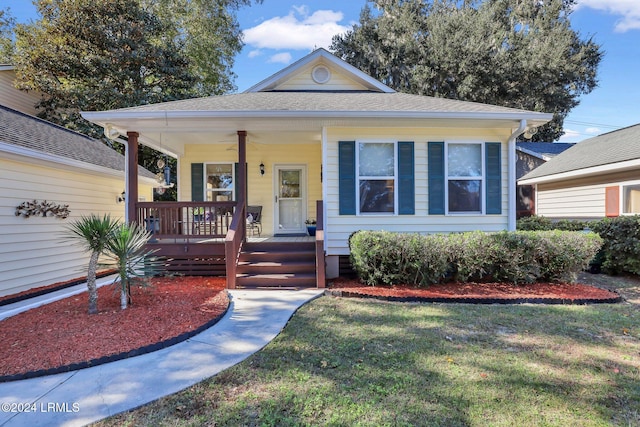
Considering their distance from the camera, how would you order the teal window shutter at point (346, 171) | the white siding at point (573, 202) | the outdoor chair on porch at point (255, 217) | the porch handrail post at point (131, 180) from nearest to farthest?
the porch handrail post at point (131, 180), the teal window shutter at point (346, 171), the outdoor chair on porch at point (255, 217), the white siding at point (573, 202)

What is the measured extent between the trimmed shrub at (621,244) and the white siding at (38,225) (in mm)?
9773

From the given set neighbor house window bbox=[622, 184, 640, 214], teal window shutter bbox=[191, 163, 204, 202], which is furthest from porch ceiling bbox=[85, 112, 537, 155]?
neighbor house window bbox=[622, 184, 640, 214]

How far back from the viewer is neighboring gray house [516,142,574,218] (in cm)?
1540

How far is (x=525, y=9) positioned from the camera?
69.8 ft

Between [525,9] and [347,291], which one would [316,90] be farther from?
[525,9]

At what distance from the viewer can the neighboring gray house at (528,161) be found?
15.4 m

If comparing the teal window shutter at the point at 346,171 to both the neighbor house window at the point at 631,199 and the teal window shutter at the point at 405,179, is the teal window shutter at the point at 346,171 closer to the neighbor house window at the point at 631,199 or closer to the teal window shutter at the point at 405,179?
the teal window shutter at the point at 405,179

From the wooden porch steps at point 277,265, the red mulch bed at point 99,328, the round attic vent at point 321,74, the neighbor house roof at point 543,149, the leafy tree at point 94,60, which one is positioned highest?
the leafy tree at point 94,60

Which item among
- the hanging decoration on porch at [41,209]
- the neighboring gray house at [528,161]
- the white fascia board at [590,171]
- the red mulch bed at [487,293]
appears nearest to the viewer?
the red mulch bed at [487,293]

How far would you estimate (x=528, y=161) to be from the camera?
17.2 metres

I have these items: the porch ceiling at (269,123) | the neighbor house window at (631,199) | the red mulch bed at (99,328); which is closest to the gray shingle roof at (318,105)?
the porch ceiling at (269,123)

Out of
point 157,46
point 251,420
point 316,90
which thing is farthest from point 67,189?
point 157,46

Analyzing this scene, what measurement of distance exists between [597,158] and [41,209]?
558 inches

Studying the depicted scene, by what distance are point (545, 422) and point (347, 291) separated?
3409mm
